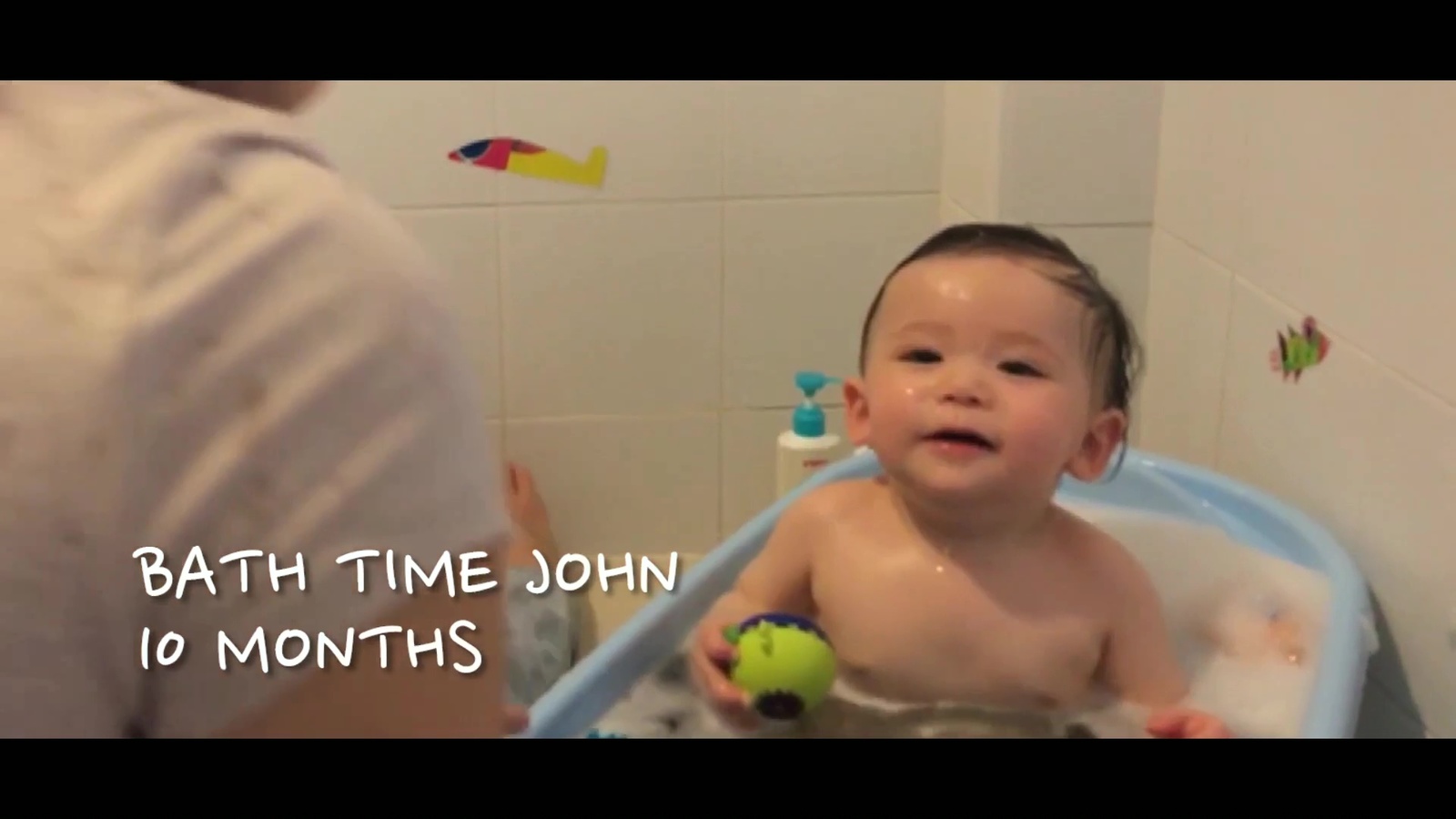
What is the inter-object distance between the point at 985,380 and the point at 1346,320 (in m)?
0.25

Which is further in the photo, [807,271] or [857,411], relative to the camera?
[807,271]

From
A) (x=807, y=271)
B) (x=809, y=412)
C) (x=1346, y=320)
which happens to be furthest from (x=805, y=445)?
(x=1346, y=320)

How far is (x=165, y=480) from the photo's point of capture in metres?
0.27

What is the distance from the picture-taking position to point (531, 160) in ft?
4.93

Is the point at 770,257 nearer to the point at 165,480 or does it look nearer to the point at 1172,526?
the point at 1172,526

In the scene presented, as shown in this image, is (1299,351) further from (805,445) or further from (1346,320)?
(805,445)

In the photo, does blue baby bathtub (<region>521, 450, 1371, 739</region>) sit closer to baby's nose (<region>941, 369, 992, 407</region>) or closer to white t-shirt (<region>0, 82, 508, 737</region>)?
baby's nose (<region>941, 369, 992, 407</region>)

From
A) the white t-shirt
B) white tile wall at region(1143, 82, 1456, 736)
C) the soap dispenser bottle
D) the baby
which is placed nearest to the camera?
the white t-shirt

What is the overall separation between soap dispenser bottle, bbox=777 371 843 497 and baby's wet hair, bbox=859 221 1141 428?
485 mm

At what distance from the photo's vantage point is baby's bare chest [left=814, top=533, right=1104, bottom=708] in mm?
937

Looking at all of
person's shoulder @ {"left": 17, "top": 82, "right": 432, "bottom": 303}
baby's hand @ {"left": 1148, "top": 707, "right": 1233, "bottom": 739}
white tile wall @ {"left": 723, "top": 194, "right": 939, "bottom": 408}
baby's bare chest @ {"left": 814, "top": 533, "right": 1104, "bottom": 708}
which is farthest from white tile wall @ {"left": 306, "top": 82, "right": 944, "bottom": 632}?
person's shoulder @ {"left": 17, "top": 82, "right": 432, "bottom": 303}

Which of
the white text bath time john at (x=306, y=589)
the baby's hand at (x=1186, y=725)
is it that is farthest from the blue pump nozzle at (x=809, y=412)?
the white text bath time john at (x=306, y=589)
